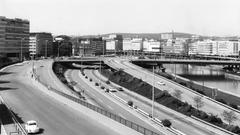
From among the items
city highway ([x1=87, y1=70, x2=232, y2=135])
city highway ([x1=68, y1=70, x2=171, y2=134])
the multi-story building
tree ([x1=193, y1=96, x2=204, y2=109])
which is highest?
the multi-story building

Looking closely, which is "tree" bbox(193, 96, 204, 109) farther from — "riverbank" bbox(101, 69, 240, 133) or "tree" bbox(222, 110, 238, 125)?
"tree" bbox(222, 110, 238, 125)

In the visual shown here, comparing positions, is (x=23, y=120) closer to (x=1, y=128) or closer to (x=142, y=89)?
(x=1, y=128)

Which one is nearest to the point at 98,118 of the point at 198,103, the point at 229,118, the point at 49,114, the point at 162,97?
the point at 49,114

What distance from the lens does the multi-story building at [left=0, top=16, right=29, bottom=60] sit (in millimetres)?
175938

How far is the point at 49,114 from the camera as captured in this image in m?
38.6

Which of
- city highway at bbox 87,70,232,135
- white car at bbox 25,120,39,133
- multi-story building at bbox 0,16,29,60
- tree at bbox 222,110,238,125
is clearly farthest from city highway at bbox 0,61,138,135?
multi-story building at bbox 0,16,29,60

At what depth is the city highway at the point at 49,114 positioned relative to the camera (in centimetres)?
3173

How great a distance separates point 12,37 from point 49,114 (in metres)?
159

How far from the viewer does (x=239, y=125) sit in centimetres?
4703

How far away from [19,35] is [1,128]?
565 ft

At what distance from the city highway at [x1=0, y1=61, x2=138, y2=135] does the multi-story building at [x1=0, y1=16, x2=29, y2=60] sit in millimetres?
124387

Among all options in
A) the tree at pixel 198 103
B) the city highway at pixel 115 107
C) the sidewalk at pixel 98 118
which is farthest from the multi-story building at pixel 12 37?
the sidewalk at pixel 98 118

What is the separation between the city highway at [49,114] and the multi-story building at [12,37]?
124387 millimetres

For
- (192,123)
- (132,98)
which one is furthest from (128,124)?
(132,98)
